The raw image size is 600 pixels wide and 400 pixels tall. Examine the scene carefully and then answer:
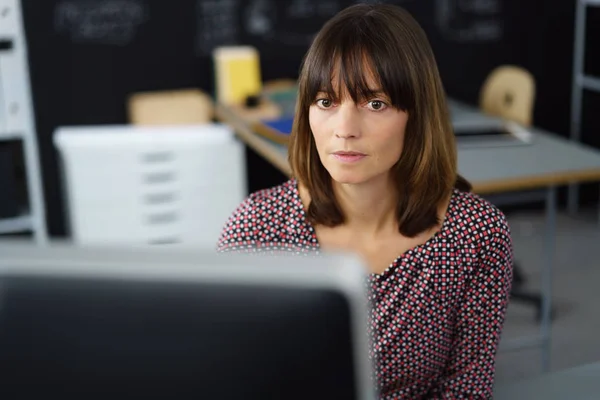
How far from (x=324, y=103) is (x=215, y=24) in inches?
113

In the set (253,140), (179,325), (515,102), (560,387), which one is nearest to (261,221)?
(560,387)

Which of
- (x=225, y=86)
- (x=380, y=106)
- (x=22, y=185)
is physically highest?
(x=380, y=106)

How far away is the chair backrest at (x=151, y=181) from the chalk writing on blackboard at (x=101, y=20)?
22.3 inches

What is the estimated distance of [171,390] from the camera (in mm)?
528

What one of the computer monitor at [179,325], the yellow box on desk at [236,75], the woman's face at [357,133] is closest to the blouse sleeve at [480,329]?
the woman's face at [357,133]

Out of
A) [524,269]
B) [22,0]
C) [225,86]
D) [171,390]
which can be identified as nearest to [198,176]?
[225,86]

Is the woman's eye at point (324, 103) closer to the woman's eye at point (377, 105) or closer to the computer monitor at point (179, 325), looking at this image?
the woman's eye at point (377, 105)

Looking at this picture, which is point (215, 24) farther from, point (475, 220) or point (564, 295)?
point (475, 220)

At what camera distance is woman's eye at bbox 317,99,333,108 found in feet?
4.03

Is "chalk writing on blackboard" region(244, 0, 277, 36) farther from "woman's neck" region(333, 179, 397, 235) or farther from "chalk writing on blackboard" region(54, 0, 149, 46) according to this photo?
"woman's neck" region(333, 179, 397, 235)

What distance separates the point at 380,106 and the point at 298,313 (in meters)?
0.75

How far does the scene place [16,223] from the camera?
3.49m

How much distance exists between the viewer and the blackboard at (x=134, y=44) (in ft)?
12.4

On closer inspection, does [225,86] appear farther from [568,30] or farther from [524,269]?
[568,30]
